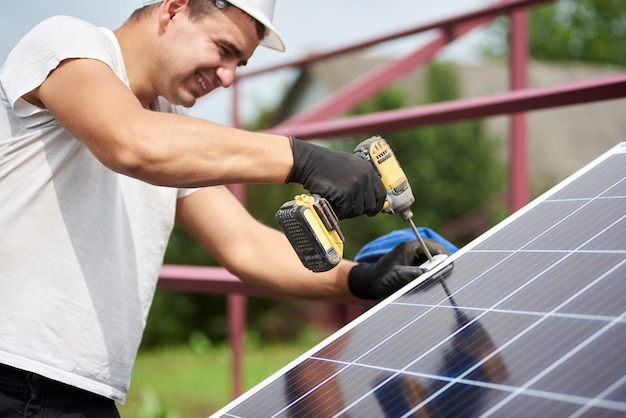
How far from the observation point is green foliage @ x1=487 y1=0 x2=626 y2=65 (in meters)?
36.5

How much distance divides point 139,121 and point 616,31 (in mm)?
39257

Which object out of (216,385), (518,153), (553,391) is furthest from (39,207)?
(216,385)

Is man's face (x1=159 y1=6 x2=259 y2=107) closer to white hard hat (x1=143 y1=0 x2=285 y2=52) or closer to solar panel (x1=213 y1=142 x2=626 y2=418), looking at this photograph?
white hard hat (x1=143 y1=0 x2=285 y2=52)

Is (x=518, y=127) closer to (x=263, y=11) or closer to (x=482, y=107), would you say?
(x=482, y=107)

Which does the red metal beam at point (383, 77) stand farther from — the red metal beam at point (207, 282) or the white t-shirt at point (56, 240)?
the white t-shirt at point (56, 240)

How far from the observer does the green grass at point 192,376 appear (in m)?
7.66

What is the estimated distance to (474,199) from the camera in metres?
15.0

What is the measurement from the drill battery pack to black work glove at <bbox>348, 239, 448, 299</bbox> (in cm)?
27

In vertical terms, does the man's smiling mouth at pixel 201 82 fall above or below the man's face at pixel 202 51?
below

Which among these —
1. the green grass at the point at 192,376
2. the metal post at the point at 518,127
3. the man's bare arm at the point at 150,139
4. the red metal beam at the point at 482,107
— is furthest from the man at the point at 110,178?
the green grass at the point at 192,376

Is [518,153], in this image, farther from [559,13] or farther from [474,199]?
[559,13]

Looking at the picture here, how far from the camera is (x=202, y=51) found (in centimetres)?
221

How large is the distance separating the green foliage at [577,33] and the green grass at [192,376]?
27741 mm

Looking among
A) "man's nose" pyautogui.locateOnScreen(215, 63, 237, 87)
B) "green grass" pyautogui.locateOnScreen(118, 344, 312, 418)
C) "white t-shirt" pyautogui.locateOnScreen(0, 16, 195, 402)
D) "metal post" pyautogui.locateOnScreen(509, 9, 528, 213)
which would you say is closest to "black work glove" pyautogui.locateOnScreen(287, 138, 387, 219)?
"man's nose" pyautogui.locateOnScreen(215, 63, 237, 87)
